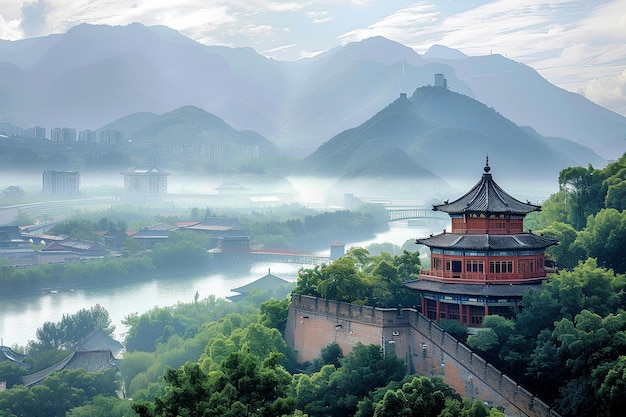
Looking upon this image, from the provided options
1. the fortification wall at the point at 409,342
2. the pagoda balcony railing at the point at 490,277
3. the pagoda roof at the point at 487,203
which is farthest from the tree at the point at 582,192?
the fortification wall at the point at 409,342

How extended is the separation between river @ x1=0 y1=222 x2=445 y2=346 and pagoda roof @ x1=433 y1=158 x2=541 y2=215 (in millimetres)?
30959

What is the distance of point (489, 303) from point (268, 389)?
7.04 meters

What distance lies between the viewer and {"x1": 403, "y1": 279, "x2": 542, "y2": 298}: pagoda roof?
85.2ft

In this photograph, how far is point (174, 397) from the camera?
2075 cm

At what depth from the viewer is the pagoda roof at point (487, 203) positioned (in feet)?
89.9

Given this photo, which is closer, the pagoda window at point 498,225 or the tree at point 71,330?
the pagoda window at point 498,225

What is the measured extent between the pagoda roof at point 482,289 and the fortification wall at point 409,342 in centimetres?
99

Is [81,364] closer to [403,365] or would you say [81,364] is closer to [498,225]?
[403,365]

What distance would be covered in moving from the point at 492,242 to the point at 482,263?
0.59 metres

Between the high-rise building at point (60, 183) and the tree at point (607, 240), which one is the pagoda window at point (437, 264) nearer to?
the tree at point (607, 240)

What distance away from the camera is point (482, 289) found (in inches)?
1033

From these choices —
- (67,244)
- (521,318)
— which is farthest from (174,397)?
(67,244)

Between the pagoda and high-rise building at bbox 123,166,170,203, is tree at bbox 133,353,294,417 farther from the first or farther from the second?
high-rise building at bbox 123,166,170,203

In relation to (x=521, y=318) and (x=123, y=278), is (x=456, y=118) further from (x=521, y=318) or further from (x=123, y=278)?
(x=521, y=318)
